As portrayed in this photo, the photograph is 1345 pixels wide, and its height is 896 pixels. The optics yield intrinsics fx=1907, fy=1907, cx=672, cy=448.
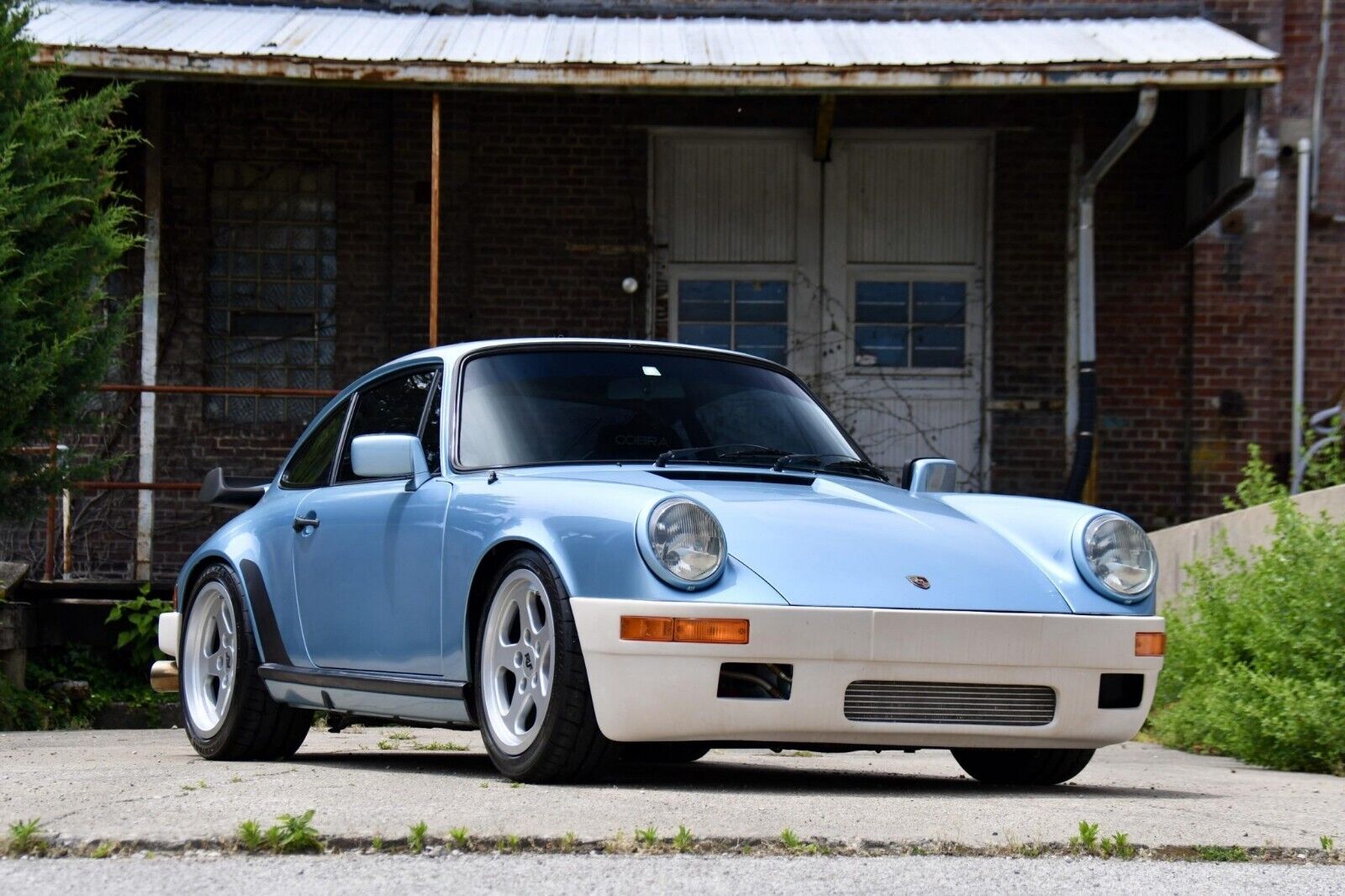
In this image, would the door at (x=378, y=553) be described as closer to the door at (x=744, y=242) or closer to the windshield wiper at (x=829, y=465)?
the windshield wiper at (x=829, y=465)

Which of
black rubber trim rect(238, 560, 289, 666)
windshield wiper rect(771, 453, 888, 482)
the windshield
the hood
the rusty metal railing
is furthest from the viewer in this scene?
the rusty metal railing

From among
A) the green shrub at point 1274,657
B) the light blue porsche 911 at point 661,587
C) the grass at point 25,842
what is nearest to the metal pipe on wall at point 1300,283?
the green shrub at point 1274,657

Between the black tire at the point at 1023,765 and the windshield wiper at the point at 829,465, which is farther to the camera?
the windshield wiper at the point at 829,465

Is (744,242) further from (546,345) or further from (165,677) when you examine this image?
(546,345)

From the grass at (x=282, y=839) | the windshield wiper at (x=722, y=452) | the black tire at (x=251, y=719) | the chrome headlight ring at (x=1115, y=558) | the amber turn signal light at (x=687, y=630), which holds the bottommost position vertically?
the black tire at (x=251, y=719)

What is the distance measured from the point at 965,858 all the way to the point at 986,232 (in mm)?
11152

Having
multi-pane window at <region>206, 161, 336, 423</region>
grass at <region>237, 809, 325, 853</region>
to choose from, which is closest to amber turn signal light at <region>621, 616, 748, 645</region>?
grass at <region>237, 809, 325, 853</region>

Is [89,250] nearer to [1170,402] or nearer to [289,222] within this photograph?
[289,222]

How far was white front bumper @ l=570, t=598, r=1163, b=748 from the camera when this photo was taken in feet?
16.0

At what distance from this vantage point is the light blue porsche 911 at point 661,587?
4938mm

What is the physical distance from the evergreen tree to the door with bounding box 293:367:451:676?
3735 mm

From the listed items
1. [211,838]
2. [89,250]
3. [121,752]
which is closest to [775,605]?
[211,838]

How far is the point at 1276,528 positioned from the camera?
824cm

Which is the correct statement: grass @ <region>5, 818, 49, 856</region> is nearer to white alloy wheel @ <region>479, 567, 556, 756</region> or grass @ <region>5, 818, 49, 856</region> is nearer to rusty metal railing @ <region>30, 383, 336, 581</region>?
white alloy wheel @ <region>479, 567, 556, 756</region>
